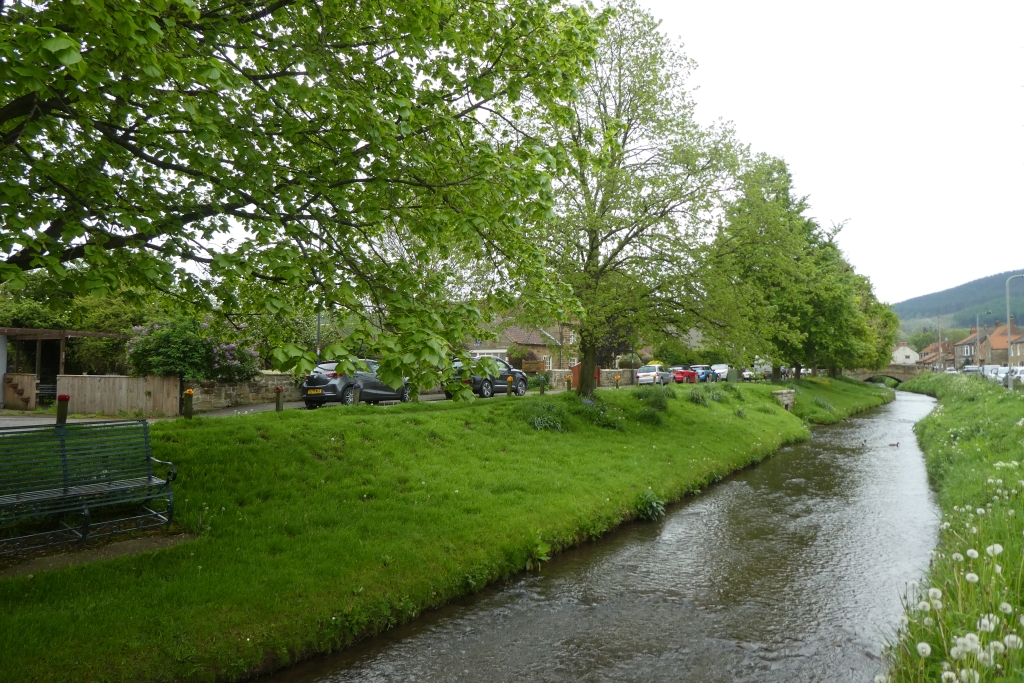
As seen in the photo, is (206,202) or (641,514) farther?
(641,514)

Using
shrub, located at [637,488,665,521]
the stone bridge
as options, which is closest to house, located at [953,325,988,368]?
the stone bridge

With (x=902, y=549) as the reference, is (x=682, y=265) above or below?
above

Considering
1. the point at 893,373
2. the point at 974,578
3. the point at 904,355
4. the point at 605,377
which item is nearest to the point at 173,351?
the point at 974,578

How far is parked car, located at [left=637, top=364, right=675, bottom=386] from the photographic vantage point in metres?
44.3

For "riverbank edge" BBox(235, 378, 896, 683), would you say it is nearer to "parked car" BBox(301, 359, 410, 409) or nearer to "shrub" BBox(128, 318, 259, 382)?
"parked car" BBox(301, 359, 410, 409)

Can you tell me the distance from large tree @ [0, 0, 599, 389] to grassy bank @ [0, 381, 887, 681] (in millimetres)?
3004

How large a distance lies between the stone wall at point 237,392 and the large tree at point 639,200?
479 inches

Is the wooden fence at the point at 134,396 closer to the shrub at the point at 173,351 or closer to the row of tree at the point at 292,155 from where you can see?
the shrub at the point at 173,351

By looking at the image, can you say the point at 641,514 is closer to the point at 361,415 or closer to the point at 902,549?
the point at 902,549

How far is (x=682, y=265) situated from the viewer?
18.9m

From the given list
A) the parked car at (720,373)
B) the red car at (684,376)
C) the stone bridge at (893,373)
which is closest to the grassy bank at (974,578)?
the red car at (684,376)

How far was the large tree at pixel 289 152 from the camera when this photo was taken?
6020 millimetres

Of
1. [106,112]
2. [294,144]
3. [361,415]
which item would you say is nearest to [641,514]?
[361,415]

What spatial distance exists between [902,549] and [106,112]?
13.8 meters
